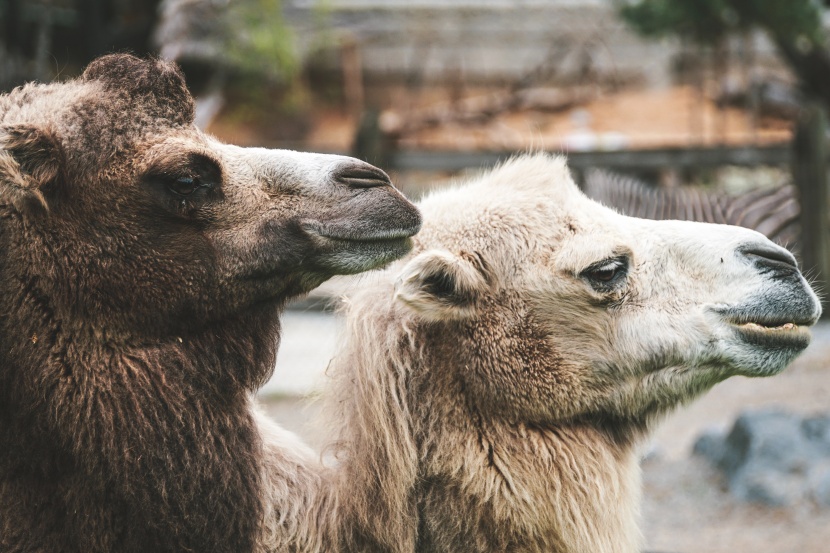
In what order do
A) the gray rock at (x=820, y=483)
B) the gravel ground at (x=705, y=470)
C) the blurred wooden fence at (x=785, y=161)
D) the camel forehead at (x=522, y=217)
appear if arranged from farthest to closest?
the blurred wooden fence at (x=785, y=161), the gray rock at (x=820, y=483), the gravel ground at (x=705, y=470), the camel forehead at (x=522, y=217)

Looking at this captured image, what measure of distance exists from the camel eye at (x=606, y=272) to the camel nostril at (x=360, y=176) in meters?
0.76

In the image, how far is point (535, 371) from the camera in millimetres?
3182

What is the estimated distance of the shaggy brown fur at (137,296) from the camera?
273 centimetres

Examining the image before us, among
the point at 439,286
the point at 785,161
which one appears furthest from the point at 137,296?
the point at 785,161

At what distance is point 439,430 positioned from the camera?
3.17 metres

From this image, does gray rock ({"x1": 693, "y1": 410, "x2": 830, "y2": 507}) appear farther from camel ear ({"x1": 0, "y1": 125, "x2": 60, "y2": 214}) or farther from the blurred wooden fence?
camel ear ({"x1": 0, "y1": 125, "x2": 60, "y2": 214})

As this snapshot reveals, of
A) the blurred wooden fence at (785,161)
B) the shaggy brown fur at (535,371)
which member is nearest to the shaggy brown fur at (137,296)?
the shaggy brown fur at (535,371)

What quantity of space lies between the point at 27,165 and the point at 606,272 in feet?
6.15

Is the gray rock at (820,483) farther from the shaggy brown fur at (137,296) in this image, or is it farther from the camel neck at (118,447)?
the camel neck at (118,447)

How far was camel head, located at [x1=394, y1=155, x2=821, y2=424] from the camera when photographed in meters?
3.17

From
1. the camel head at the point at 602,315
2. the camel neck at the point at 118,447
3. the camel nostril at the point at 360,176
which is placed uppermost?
the camel nostril at the point at 360,176

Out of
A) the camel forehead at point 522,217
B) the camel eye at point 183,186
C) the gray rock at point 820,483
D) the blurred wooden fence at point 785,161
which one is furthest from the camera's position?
the blurred wooden fence at point 785,161

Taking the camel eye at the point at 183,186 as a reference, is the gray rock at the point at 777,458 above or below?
below

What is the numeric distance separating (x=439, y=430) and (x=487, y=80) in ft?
61.4
